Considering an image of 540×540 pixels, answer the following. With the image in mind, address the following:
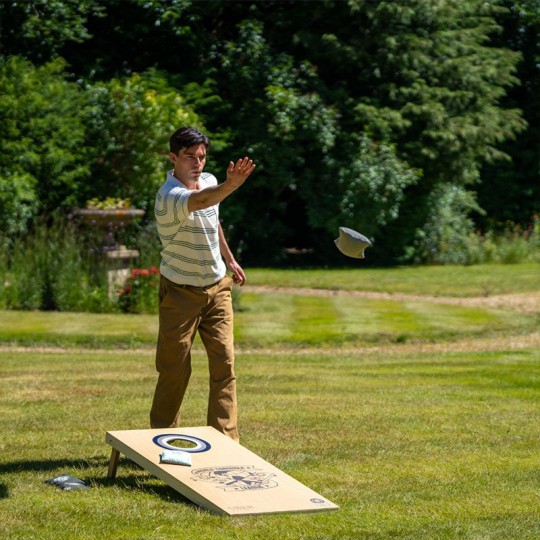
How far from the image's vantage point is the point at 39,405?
8.73 meters

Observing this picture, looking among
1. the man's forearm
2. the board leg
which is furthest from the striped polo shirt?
the board leg

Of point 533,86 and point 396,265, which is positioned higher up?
point 533,86

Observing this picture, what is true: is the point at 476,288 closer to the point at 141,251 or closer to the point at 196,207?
the point at 141,251

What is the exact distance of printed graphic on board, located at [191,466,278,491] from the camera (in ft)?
18.9

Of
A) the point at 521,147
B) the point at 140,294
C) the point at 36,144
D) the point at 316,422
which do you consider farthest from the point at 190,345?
the point at 521,147

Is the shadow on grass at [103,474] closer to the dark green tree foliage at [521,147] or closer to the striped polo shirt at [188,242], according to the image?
the striped polo shirt at [188,242]

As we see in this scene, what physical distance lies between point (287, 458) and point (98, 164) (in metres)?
14.8

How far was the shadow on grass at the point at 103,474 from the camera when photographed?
5.95 metres

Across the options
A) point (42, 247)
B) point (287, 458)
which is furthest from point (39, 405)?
point (42, 247)

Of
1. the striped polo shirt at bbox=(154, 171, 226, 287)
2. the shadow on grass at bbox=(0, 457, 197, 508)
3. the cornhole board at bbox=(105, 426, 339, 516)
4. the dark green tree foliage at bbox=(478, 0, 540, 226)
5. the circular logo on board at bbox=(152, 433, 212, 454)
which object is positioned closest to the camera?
the cornhole board at bbox=(105, 426, 339, 516)

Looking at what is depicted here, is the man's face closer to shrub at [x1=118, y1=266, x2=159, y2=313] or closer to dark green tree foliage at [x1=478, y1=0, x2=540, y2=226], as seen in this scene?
shrub at [x1=118, y1=266, x2=159, y2=313]

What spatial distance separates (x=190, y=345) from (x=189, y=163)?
0.99 meters

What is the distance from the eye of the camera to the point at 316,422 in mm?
8055

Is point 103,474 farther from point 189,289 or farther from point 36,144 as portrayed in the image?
point 36,144
